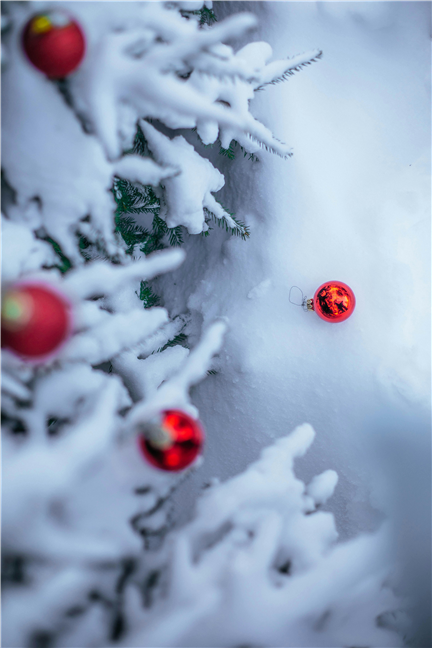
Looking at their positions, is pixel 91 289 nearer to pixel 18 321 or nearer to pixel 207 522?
pixel 18 321

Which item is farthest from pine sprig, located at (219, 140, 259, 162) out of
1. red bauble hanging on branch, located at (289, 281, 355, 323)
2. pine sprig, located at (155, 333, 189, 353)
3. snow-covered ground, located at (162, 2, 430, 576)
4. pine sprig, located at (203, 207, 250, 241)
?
pine sprig, located at (155, 333, 189, 353)

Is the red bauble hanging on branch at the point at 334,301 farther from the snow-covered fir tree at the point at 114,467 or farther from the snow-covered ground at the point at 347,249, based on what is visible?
→ the snow-covered fir tree at the point at 114,467

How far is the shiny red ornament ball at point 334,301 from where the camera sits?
3.31 feet

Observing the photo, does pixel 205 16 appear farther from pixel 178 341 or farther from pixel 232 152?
pixel 178 341

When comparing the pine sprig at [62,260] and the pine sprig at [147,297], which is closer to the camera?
the pine sprig at [62,260]

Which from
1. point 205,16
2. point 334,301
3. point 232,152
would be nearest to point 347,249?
point 334,301

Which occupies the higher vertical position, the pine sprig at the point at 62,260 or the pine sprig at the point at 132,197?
the pine sprig at the point at 132,197

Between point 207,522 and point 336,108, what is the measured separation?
3.59 feet

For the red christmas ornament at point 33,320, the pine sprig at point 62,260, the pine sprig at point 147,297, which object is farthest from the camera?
the pine sprig at point 147,297

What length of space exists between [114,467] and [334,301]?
0.70 m

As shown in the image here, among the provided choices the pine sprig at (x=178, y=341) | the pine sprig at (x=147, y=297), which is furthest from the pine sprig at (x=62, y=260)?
the pine sprig at (x=178, y=341)

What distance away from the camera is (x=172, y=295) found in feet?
4.44

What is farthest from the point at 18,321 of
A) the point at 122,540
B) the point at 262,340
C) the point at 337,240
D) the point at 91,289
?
the point at 337,240

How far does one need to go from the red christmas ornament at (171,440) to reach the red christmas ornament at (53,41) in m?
0.50
